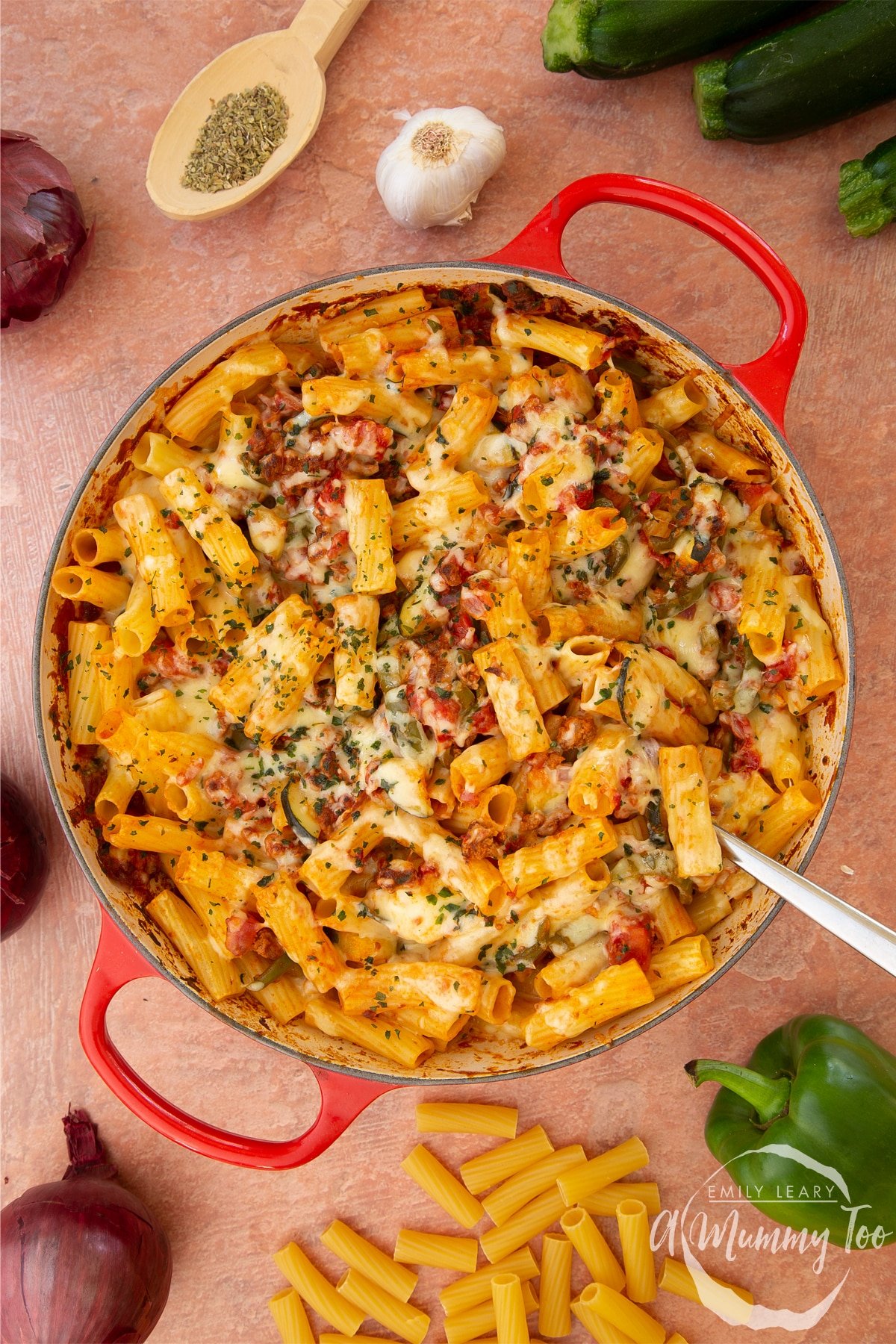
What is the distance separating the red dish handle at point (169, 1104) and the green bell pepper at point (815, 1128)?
0.82 metres

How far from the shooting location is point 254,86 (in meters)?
2.35

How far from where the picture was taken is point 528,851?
189cm

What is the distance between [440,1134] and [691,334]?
2.10 meters

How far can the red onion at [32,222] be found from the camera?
89.9 inches

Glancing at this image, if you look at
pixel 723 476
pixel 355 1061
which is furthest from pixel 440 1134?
pixel 723 476

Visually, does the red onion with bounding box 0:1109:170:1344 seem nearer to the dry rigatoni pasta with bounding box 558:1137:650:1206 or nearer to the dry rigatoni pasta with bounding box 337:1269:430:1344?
the dry rigatoni pasta with bounding box 337:1269:430:1344

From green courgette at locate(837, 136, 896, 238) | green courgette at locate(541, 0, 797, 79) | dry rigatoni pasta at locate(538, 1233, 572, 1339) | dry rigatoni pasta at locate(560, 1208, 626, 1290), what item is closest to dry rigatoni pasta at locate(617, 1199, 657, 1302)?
dry rigatoni pasta at locate(560, 1208, 626, 1290)

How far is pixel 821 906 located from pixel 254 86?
2272 mm

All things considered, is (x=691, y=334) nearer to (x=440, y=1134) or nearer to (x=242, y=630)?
(x=242, y=630)

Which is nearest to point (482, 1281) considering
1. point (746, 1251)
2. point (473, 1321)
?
point (473, 1321)

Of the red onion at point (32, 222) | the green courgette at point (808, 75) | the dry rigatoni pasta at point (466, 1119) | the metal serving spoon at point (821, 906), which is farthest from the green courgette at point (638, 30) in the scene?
the dry rigatoni pasta at point (466, 1119)

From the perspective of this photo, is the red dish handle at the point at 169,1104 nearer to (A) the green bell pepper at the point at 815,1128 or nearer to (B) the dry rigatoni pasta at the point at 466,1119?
(B) the dry rigatoni pasta at the point at 466,1119

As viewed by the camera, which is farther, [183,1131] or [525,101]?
[525,101]

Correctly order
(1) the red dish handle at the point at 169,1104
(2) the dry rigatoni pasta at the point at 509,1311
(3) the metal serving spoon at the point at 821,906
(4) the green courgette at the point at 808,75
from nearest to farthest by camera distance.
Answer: (3) the metal serving spoon at the point at 821,906 → (1) the red dish handle at the point at 169,1104 → (4) the green courgette at the point at 808,75 → (2) the dry rigatoni pasta at the point at 509,1311
